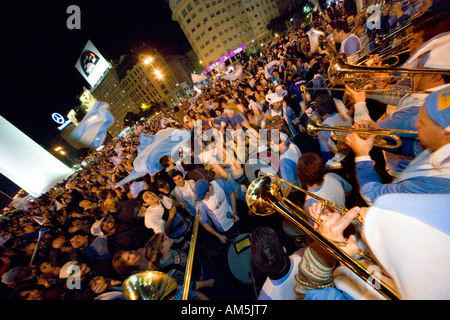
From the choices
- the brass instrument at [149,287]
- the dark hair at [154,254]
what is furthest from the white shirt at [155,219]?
the brass instrument at [149,287]

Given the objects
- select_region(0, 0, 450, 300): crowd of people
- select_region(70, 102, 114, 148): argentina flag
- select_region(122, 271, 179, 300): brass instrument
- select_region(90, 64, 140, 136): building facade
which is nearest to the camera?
select_region(0, 0, 450, 300): crowd of people

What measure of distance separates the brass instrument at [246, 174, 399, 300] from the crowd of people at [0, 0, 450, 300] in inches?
3.1

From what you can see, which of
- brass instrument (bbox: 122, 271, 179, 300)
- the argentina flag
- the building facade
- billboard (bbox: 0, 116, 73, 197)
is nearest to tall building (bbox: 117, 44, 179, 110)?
the building facade

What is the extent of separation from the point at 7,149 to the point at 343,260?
625 inches

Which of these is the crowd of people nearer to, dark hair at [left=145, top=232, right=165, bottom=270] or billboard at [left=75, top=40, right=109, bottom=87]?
dark hair at [left=145, top=232, right=165, bottom=270]

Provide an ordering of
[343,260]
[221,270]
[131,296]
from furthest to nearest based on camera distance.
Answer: [221,270], [131,296], [343,260]

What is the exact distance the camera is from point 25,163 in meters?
10.1

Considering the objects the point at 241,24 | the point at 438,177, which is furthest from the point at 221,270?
the point at 241,24

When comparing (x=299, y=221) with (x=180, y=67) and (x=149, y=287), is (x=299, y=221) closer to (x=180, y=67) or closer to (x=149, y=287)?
(x=149, y=287)

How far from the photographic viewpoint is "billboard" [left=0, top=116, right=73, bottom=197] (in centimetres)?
939

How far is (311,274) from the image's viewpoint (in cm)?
116

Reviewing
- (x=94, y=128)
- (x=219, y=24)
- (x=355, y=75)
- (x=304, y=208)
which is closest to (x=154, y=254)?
(x=304, y=208)

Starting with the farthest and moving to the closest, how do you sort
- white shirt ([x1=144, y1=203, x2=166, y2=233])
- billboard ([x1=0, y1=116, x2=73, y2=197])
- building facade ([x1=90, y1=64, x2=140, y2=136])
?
building facade ([x1=90, y1=64, x2=140, y2=136]), billboard ([x1=0, y1=116, x2=73, y2=197]), white shirt ([x1=144, y1=203, x2=166, y2=233])
